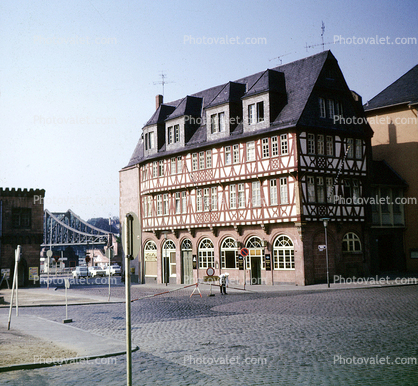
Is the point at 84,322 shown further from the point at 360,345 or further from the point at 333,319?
the point at 360,345

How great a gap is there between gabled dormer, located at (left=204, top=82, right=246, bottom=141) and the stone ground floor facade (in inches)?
286

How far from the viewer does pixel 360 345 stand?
38.4ft

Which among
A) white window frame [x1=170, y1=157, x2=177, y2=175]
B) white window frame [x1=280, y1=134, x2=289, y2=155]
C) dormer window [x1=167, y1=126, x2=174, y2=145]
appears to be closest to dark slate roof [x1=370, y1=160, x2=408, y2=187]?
white window frame [x1=280, y1=134, x2=289, y2=155]

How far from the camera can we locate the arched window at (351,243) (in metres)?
36.9

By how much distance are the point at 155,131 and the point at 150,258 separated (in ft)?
35.9

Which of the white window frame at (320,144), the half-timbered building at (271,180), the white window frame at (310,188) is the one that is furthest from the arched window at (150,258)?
the white window frame at (320,144)

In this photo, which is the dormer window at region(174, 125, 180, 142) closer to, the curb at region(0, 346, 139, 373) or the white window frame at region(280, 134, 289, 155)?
the white window frame at region(280, 134, 289, 155)

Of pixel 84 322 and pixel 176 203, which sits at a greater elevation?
pixel 176 203

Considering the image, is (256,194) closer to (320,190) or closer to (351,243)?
(320,190)

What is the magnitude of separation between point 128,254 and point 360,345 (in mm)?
6604

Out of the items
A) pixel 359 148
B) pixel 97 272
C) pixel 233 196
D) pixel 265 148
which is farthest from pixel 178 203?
pixel 97 272

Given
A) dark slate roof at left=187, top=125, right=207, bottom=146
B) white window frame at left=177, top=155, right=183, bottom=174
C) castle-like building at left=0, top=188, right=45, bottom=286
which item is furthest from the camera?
castle-like building at left=0, top=188, right=45, bottom=286

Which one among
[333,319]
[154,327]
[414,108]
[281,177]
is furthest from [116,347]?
[414,108]

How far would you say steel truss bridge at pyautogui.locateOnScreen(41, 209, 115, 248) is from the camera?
128m
